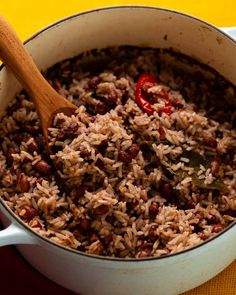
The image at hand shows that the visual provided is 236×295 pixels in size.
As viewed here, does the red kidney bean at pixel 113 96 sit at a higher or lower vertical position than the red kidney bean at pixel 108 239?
higher

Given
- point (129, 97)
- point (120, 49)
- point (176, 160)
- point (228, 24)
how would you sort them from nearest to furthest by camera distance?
point (176, 160) < point (129, 97) < point (120, 49) < point (228, 24)

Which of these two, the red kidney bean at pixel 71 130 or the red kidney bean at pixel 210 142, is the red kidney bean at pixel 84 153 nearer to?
the red kidney bean at pixel 71 130

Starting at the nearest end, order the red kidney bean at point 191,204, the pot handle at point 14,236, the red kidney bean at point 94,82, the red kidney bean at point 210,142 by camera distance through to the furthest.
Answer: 1. the pot handle at point 14,236
2. the red kidney bean at point 191,204
3. the red kidney bean at point 210,142
4. the red kidney bean at point 94,82

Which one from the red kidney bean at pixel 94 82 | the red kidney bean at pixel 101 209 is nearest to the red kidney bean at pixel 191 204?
the red kidney bean at pixel 101 209

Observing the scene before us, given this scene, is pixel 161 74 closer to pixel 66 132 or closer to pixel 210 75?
pixel 210 75

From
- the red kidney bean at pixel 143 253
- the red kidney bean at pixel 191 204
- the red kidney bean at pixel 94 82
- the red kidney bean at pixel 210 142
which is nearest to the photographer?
the red kidney bean at pixel 143 253

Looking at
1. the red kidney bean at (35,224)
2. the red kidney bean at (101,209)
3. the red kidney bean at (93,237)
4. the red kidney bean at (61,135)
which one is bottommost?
the red kidney bean at (93,237)

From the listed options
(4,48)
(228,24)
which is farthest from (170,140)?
(228,24)
